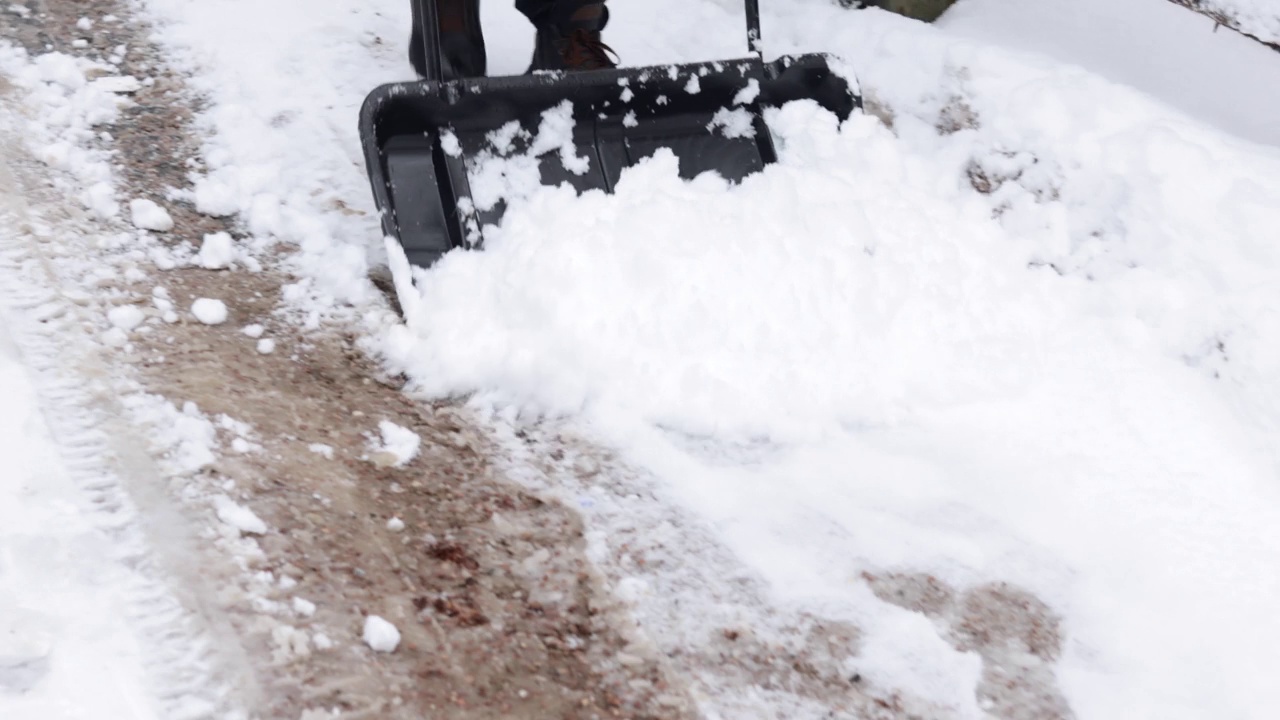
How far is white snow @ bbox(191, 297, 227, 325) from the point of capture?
2.22 meters

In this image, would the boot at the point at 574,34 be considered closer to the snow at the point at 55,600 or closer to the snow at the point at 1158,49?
the snow at the point at 1158,49

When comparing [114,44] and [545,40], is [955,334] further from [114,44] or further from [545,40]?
[114,44]

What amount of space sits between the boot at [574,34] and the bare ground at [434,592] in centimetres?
127

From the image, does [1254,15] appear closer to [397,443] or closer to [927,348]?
[927,348]

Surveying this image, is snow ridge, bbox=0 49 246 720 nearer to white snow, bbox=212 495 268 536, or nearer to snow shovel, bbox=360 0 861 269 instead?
white snow, bbox=212 495 268 536

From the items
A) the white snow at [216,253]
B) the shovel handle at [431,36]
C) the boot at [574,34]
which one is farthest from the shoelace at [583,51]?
the white snow at [216,253]

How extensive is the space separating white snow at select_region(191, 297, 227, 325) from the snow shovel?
40 centimetres

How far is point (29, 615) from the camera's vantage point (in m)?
1.45

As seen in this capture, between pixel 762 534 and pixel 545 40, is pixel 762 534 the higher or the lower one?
the lower one

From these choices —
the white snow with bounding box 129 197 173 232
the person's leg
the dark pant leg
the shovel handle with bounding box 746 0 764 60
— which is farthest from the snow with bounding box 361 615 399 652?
the dark pant leg

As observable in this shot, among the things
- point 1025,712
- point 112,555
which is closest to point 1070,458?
point 1025,712

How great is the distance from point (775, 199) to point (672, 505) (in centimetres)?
87

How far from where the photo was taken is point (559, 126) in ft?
8.55

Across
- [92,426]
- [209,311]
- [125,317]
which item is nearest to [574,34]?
[209,311]
